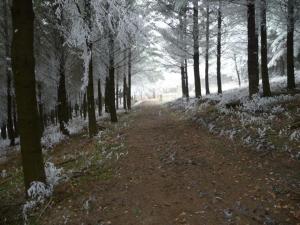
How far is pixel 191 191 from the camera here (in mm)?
7023

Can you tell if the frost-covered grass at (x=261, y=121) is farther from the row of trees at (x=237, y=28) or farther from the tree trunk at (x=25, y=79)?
the tree trunk at (x=25, y=79)

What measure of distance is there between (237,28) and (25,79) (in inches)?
990

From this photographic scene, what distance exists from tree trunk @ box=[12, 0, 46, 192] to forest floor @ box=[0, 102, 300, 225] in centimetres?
122

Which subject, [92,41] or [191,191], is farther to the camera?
[92,41]

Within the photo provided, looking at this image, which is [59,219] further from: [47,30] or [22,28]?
[47,30]

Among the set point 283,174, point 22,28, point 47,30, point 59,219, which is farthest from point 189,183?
point 47,30

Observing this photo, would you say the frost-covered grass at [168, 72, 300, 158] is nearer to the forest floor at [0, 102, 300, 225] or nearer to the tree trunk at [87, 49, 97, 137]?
the forest floor at [0, 102, 300, 225]

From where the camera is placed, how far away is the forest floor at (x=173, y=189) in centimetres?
604

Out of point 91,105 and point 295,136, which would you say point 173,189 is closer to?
point 295,136

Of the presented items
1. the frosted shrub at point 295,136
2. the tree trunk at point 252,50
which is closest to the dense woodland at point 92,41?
the tree trunk at point 252,50

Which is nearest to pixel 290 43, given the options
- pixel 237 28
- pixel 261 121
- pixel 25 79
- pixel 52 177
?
pixel 261 121

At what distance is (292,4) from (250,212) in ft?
38.8

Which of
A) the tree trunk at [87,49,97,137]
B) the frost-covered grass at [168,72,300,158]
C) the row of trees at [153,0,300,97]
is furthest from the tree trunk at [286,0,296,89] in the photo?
the tree trunk at [87,49,97,137]

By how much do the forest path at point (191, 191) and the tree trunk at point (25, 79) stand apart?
4.70 feet
